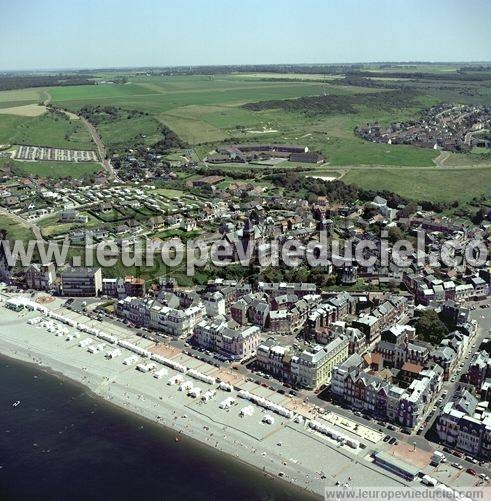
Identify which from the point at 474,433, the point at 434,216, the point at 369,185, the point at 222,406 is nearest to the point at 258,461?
the point at 222,406

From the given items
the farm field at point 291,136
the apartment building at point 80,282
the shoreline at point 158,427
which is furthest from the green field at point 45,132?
the shoreline at point 158,427

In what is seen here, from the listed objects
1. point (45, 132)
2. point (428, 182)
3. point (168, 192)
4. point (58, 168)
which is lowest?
point (168, 192)

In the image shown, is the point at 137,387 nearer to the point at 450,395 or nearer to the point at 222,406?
the point at 222,406

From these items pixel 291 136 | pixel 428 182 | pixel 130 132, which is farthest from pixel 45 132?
pixel 428 182

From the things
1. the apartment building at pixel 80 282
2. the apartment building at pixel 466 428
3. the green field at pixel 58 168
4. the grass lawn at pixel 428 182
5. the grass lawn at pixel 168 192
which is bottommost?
the apartment building at pixel 466 428

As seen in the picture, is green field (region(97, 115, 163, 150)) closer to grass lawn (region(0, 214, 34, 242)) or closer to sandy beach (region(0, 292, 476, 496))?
grass lawn (region(0, 214, 34, 242))

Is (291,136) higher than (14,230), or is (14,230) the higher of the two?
(291,136)

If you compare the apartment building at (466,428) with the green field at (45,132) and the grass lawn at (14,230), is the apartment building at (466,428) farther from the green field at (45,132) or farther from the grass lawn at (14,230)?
the green field at (45,132)

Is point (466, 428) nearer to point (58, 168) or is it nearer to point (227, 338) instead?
point (227, 338)
